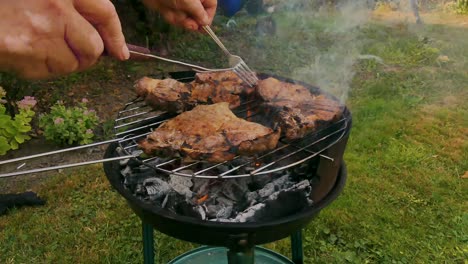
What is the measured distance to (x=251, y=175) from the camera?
1.74 metres

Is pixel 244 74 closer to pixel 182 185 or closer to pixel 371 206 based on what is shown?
pixel 182 185

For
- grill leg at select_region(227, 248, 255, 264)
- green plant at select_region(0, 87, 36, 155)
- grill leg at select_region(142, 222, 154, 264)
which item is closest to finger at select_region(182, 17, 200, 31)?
grill leg at select_region(142, 222, 154, 264)

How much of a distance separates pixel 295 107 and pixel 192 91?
23.6 inches

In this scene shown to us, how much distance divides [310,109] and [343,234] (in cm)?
167

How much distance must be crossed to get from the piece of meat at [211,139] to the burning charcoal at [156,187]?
272 millimetres

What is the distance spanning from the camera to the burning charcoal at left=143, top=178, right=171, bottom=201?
2.12 metres

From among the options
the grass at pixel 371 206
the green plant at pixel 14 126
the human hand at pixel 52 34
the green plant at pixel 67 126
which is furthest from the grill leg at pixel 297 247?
the green plant at pixel 14 126

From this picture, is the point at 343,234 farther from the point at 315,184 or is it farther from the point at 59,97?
the point at 59,97

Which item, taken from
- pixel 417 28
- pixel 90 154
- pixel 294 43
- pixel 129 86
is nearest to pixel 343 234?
pixel 90 154

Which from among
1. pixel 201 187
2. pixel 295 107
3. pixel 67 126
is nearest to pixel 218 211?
pixel 201 187

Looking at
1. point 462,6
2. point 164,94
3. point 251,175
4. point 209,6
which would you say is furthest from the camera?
point 462,6

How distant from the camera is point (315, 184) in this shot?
2061 mm

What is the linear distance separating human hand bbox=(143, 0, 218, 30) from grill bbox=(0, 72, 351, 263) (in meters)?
0.54

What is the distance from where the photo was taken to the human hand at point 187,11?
2420 mm
